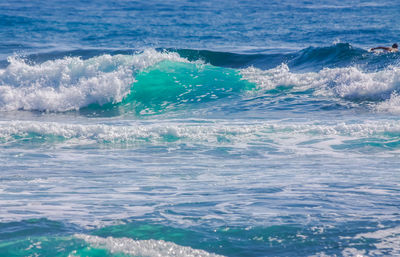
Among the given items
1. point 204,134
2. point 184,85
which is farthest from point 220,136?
point 184,85

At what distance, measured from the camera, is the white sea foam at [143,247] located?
3.93 metres

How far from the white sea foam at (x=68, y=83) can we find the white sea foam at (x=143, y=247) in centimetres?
1001

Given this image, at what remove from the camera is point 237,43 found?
23.4 meters

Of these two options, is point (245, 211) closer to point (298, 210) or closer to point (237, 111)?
point (298, 210)

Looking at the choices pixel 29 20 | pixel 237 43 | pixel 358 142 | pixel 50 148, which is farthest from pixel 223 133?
pixel 29 20

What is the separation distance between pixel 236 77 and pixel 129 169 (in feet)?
30.9

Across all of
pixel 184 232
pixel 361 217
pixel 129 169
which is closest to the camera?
pixel 184 232

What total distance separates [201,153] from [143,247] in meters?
3.95

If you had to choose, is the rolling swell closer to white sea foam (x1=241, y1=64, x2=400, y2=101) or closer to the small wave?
white sea foam (x1=241, y1=64, x2=400, y2=101)

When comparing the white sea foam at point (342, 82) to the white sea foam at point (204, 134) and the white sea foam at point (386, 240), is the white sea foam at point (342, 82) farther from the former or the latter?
the white sea foam at point (386, 240)

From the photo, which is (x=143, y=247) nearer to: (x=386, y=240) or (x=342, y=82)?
(x=386, y=240)

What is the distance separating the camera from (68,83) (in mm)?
14820

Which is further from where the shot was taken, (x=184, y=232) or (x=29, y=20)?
(x=29, y=20)

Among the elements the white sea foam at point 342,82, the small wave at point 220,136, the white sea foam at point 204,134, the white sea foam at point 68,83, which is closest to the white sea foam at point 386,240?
the small wave at point 220,136
